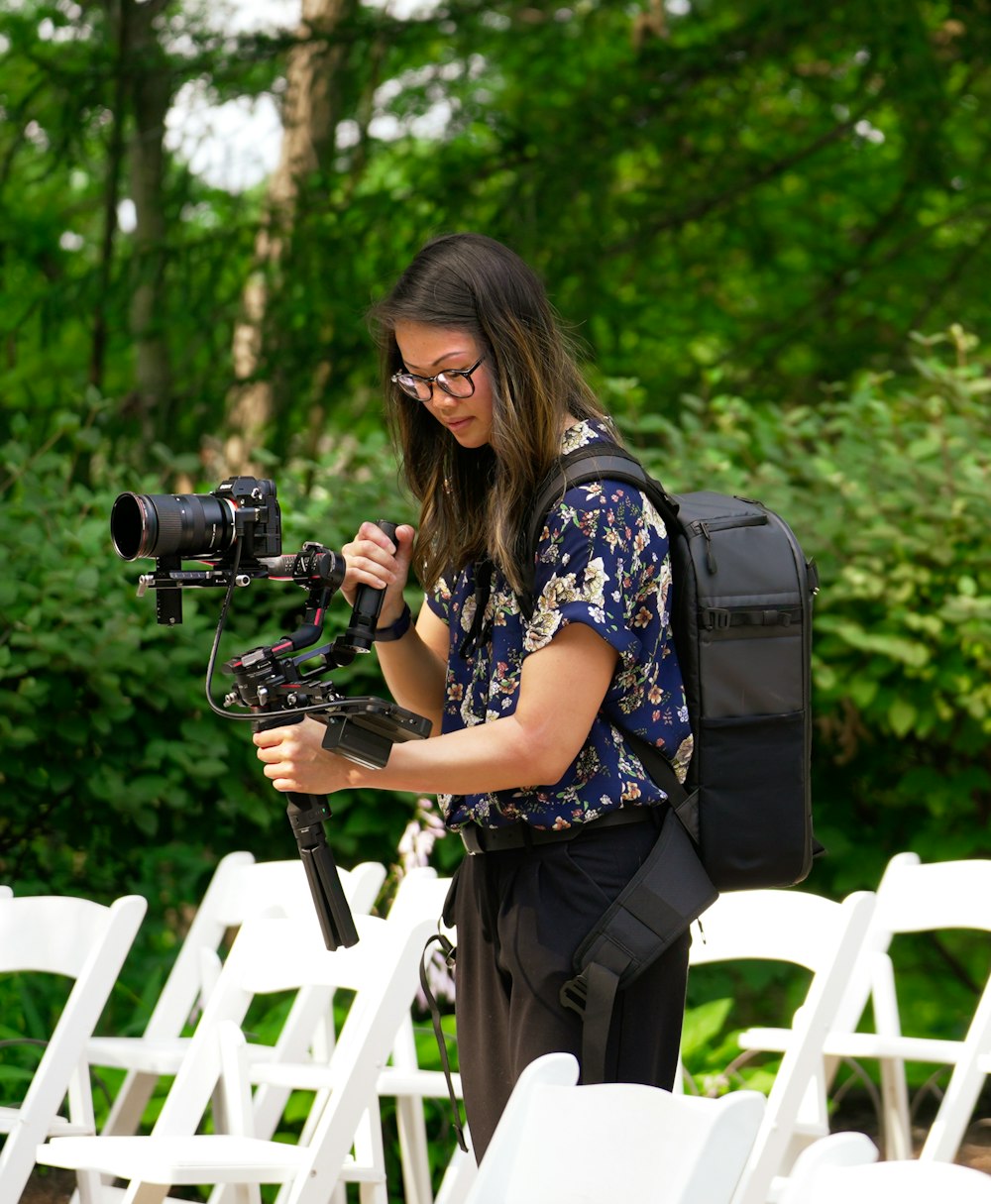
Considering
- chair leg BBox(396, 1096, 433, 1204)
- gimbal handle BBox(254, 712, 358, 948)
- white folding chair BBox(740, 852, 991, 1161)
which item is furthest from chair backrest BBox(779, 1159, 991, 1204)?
chair leg BBox(396, 1096, 433, 1204)

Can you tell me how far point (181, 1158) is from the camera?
2.56 m

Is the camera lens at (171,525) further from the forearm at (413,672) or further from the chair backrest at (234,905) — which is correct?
the chair backrest at (234,905)

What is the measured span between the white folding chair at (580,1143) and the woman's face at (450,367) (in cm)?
88

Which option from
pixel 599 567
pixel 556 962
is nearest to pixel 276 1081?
pixel 556 962

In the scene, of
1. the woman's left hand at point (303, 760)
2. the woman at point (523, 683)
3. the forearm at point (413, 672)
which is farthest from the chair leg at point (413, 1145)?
the woman's left hand at point (303, 760)

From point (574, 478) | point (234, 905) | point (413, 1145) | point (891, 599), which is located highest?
point (574, 478)

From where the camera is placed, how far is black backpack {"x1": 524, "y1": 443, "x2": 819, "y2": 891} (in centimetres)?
215

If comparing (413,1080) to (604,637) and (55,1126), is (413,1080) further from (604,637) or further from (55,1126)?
→ (604,637)

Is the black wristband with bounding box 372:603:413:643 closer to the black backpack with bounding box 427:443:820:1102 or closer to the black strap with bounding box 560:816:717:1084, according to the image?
the black backpack with bounding box 427:443:820:1102

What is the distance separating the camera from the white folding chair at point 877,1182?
1.37 metres

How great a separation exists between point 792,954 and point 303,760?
1.32 m

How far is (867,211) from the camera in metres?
9.30

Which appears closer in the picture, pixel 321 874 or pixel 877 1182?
pixel 877 1182

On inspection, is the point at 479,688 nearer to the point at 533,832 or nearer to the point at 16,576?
the point at 533,832
